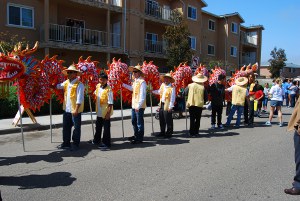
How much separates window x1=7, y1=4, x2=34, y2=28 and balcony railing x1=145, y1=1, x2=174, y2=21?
10135mm

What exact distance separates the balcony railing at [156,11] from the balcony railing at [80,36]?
4.36 m

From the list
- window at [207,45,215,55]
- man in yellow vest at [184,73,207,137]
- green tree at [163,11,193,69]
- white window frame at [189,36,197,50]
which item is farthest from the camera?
window at [207,45,215,55]

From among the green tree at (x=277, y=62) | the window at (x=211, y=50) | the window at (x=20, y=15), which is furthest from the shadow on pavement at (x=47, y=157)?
the green tree at (x=277, y=62)

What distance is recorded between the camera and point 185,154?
24.2 ft

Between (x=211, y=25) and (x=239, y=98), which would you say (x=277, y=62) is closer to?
(x=211, y=25)

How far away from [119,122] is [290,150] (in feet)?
22.8

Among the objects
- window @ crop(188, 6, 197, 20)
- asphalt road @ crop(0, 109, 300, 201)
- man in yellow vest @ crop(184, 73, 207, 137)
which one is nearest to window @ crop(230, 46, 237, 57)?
window @ crop(188, 6, 197, 20)

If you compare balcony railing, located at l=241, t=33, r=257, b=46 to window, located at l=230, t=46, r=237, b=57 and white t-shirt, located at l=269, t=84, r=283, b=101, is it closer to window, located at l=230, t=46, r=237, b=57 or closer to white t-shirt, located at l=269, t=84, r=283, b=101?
window, located at l=230, t=46, r=237, b=57

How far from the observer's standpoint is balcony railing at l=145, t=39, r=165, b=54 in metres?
26.7

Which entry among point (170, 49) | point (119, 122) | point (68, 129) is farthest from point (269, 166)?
point (170, 49)

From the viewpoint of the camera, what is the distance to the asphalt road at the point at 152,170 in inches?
192

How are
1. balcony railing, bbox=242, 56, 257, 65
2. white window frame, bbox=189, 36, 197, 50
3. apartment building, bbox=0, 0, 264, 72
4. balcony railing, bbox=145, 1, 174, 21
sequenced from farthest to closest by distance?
balcony railing, bbox=242, 56, 257, 65 → white window frame, bbox=189, 36, 197, 50 → balcony railing, bbox=145, 1, 174, 21 → apartment building, bbox=0, 0, 264, 72

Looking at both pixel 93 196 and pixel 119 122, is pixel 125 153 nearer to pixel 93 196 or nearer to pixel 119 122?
pixel 93 196

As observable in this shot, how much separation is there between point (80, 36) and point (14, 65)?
14862 millimetres
